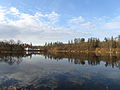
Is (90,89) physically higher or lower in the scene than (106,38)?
lower

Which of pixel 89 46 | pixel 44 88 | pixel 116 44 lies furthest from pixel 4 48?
pixel 44 88

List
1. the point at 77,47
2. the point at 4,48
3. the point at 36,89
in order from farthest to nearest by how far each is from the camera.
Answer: the point at 77,47 < the point at 4,48 < the point at 36,89

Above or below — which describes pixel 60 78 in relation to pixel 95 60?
above

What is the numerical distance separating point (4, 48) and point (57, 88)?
427 feet

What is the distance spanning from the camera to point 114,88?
1908 centimetres

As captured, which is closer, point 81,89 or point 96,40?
point 81,89

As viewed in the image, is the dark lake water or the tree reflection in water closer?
the dark lake water

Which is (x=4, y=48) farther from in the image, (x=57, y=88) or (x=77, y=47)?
(x=57, y=88)

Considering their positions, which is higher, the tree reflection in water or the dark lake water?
the dark lake water

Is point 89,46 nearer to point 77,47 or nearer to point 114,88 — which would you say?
point 77,47

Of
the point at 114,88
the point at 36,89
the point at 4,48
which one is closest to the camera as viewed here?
the point at 36,89

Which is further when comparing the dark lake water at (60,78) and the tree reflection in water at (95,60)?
A: the tree reflection in water at (95,60)

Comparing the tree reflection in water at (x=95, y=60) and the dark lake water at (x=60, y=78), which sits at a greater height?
the dark lake water at (x=60, y=78)

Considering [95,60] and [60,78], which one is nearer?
[60,78]
